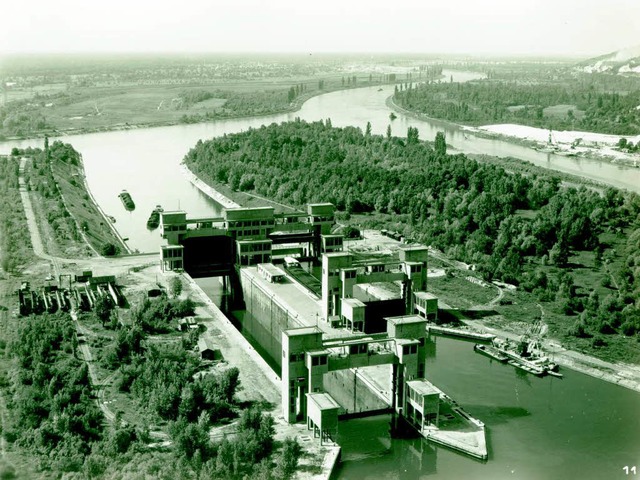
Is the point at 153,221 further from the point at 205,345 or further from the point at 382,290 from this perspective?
the point at 205,345

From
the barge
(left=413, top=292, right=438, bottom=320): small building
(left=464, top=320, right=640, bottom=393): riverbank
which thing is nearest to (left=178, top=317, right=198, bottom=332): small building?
(left=413, top=292, right=438, bottom=320): small building

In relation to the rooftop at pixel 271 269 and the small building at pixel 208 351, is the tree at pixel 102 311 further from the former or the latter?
the rooftop at pixel 271 269

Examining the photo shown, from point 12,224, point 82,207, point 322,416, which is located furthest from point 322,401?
point 82,207

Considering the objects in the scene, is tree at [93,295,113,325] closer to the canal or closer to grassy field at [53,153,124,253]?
grassy field at [53,153,124,253]

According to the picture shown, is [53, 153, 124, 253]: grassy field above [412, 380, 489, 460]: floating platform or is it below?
above

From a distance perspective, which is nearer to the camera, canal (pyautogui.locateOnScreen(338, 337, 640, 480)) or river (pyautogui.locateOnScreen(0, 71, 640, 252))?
canal (pyautogui.locateOnScreen(338, 337, 640, 480))

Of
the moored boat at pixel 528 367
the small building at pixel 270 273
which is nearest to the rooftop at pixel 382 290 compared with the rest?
the small building at pixel 270 273

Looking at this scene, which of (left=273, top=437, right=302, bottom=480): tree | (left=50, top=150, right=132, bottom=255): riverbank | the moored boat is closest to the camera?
(left=273, top=437, right=302, bottom=480): tree
